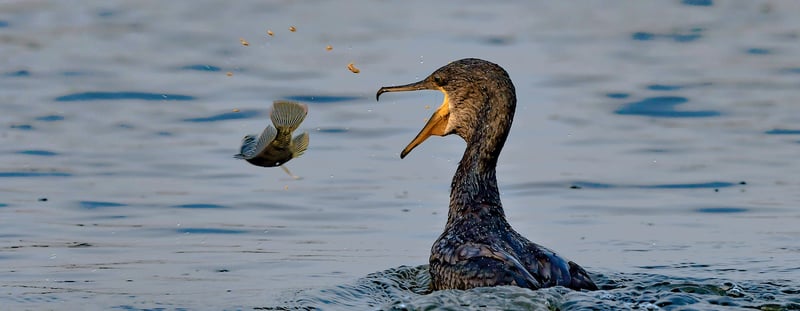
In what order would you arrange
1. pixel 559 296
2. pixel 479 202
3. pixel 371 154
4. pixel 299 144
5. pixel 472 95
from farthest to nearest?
pixel 371 154 < pixel 299 144 < pixel 472 95 < pixel 479 202 < pixel 559 296

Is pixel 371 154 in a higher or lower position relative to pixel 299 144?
lower

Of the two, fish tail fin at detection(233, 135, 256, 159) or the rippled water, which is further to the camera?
fish tail fin at detection(233, 135, 256, 159)

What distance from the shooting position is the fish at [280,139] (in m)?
9.41

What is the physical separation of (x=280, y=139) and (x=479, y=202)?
4.18 ft

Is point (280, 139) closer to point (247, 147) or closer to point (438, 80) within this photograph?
point (247, 147)

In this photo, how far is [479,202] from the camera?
30.4ft

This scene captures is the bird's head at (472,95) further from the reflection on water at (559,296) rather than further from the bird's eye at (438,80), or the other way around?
the reflection on water at (559,296)

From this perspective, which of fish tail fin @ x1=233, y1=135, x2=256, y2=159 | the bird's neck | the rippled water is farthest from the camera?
fish tail fin @ x1=233, y1=135, x2=256, y2=159

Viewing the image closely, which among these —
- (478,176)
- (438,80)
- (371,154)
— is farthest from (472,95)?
(371,154)

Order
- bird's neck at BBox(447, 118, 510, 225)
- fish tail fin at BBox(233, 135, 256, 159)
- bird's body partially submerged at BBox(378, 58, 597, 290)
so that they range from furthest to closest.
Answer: fish tail fin at BBox(233, 135, 256, 159) → bird's neck at BBox(447, 118, 510, 225) → bird's body partially submerged at BBox(378, 58, 597, 290)

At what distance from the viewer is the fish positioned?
9406 mm

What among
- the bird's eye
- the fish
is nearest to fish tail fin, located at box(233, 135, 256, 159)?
the fish

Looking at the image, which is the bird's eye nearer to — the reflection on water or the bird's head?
the bird's head

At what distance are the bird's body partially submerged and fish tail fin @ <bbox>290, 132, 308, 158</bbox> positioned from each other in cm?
62
